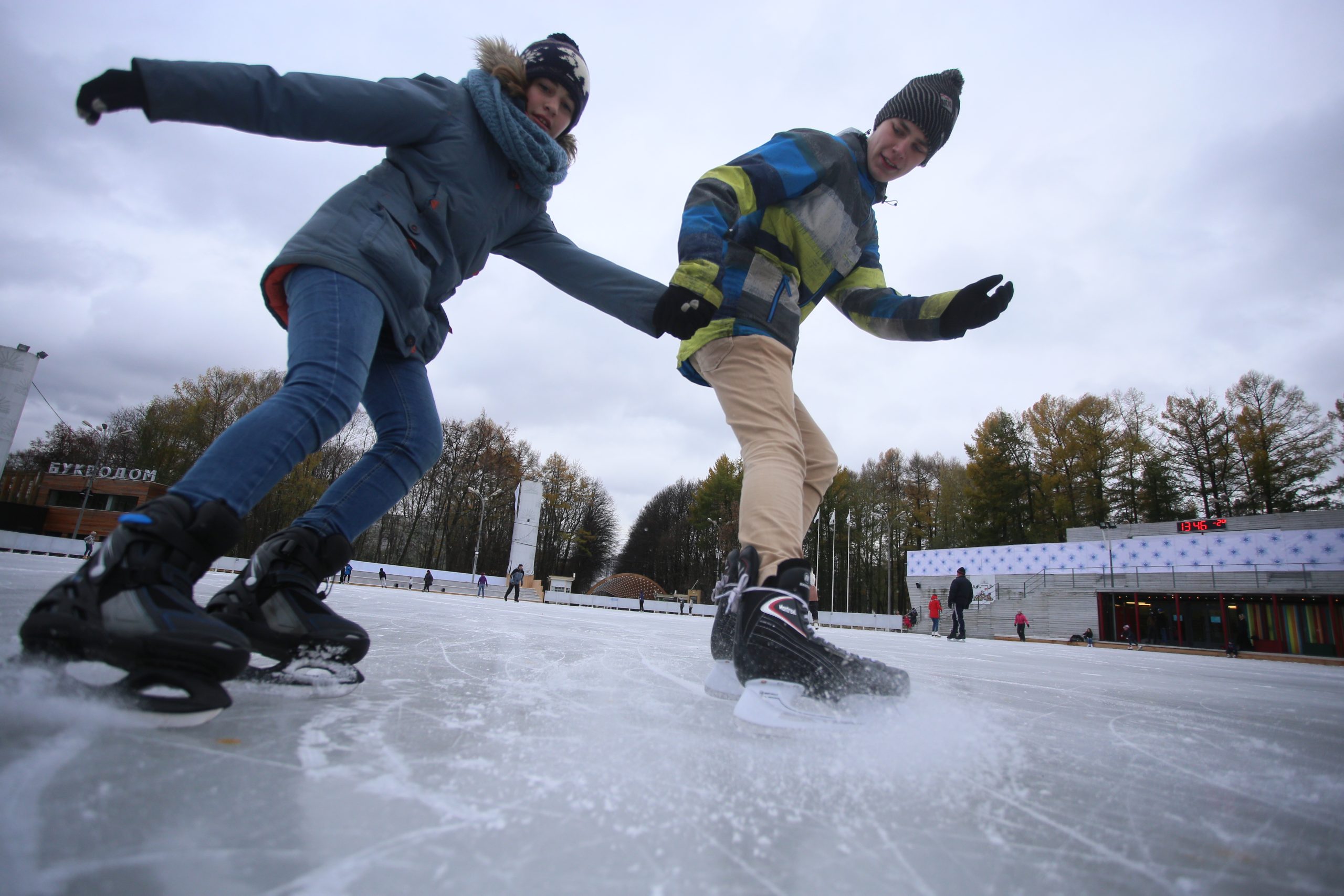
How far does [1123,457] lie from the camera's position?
2395 cm

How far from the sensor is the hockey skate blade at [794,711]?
100cm

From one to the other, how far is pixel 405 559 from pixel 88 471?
14579 millimetres

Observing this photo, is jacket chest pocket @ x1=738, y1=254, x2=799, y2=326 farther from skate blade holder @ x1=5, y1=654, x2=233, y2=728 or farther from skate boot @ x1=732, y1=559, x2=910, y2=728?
skate blade holder @ x1=5, y1=654, x2=233, y2=728

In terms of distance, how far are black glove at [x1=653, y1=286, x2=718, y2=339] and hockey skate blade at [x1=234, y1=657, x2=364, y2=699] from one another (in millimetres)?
930

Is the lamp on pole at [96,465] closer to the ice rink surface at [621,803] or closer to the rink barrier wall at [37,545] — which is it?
the rink barrier wall at [37,545]

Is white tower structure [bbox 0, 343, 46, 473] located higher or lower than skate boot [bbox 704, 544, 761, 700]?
higher

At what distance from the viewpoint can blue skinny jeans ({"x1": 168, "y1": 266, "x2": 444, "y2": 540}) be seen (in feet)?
2.94

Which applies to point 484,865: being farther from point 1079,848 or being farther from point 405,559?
point 405,559

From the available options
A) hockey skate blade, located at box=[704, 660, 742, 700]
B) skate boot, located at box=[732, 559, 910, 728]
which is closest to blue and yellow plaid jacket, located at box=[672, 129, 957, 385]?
skate boot, located at box=[732, 559, 910, 728]

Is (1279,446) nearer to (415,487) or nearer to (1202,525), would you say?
(1202,525)

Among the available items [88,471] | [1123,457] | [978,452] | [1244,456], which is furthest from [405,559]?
[1244,456]

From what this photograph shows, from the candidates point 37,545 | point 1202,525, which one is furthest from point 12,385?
point 1202,525

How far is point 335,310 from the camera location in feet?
Result: 3.48

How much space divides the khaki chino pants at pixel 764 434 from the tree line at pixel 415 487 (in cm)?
2575
